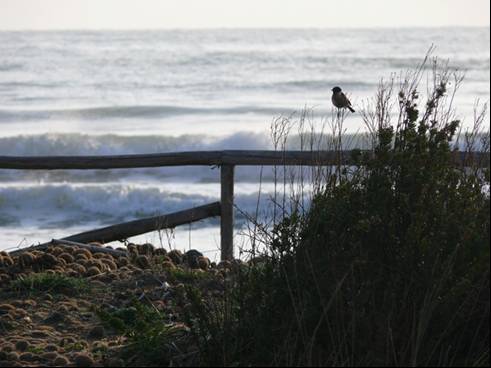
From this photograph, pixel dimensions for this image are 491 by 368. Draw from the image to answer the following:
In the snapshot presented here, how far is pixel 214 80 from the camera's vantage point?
33.9 metres

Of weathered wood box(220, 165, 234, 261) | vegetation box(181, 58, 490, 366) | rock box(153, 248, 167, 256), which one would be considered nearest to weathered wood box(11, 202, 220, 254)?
weathered wood box(220, 165, 234, 261)

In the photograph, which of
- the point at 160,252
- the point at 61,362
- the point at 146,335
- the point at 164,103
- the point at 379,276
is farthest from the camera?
the point at 164,103

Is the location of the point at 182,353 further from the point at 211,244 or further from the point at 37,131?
the point at 37,131

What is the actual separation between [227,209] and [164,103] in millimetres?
21039

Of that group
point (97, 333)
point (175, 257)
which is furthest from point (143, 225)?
point (97, 333)

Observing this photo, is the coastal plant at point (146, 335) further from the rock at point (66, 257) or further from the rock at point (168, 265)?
the rock at point (66, 257)

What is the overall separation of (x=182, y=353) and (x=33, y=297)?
1.64m

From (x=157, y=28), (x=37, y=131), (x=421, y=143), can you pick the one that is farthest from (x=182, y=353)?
(x=157, y=28)

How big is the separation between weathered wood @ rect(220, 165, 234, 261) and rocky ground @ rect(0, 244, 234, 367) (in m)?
0.50

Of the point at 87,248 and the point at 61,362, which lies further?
the point at 87,248

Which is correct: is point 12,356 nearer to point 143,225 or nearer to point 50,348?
point 50,348

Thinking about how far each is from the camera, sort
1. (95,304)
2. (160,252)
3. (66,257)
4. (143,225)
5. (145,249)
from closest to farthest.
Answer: (95,304) < (66,257) < (160,252) < (145,249) < (143,225)

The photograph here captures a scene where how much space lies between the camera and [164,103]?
1113 inches

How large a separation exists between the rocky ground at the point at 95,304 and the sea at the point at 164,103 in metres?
0.62
